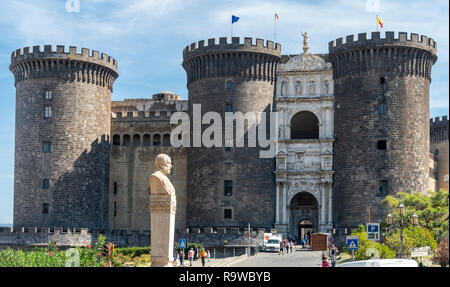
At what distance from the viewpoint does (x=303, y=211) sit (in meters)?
59.5

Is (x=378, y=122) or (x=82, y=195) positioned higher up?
(x=378, y=122)

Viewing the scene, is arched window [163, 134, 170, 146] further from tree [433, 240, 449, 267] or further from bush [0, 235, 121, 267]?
tree [433, 240, 449, 267]

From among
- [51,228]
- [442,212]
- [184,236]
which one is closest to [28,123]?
[51,228]

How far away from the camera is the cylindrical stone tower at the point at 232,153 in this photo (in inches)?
2256

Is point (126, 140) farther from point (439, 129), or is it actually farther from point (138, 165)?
point (439, 129)

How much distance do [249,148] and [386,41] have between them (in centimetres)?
1396

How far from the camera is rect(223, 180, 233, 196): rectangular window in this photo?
A: 57.6 m

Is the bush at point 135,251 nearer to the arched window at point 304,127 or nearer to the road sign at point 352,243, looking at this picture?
the arched window at point 304,127

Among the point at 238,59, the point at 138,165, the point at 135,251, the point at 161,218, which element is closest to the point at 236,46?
the point at 238,59

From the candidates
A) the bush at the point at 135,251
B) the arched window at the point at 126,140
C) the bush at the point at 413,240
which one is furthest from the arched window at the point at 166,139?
the bush at the point at 413,240

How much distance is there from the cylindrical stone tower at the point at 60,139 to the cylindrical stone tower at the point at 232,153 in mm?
7854

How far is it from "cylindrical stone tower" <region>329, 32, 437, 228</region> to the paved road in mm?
7893

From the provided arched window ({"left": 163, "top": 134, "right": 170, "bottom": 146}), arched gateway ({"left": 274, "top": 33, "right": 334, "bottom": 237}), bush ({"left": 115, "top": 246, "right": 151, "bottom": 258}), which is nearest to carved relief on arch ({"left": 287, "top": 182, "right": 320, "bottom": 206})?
arched gateway ({"left": 274, "top": 33, "right": 334, "bottom": 237})
